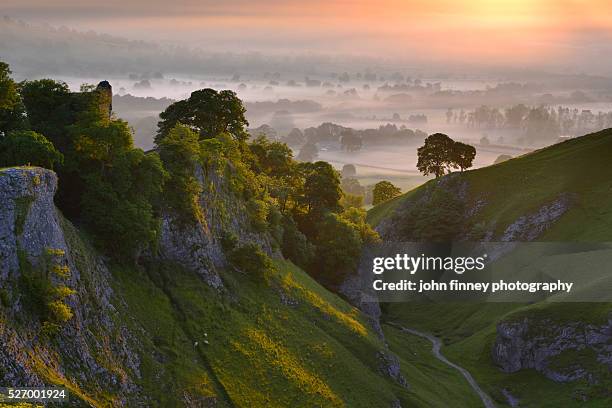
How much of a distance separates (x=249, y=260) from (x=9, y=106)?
3517cm

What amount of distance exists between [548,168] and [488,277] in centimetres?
4359

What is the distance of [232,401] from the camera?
57.8m

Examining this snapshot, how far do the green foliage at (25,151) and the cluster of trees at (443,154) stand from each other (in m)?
148

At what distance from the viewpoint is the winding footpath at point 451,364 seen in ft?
307

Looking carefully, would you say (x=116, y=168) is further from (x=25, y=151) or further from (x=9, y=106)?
(x=9, y=106)

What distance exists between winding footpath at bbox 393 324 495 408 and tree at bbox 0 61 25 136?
245 ft

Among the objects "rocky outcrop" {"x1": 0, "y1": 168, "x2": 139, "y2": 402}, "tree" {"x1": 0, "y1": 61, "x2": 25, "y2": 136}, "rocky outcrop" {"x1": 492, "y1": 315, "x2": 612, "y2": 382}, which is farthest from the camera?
"rocky outcrop" {"x1": 492, "y1": 315, "x2": 612, "y2": 382}

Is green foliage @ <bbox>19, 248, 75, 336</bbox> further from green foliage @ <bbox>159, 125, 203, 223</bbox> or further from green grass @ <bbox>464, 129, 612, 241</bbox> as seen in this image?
green grass @ <bbox>464, 129, 612, 241</bbox>

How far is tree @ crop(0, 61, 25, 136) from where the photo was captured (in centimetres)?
6103

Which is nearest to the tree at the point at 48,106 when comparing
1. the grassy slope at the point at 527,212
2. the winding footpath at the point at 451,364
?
the winding footpath at the point at 451,364

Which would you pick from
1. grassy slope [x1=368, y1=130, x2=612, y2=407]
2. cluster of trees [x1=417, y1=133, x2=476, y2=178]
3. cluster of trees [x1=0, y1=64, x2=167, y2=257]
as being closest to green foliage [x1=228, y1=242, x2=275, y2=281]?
cluster of trees [x1=0, y1=64, x2=167, y2=257]

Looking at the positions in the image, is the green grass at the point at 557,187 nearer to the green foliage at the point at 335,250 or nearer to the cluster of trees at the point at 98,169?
the green foliage at the point at 335,250

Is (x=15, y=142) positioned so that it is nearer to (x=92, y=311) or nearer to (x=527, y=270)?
(x=92, y=311)

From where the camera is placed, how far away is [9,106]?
61.7 meters
